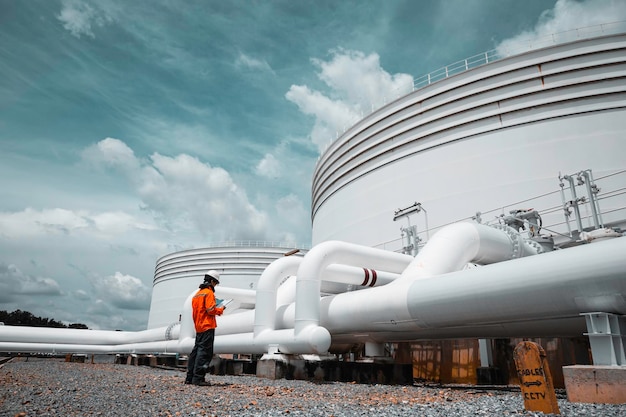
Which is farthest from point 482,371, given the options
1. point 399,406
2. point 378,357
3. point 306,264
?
point 399,406

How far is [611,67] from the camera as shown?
13.9 m

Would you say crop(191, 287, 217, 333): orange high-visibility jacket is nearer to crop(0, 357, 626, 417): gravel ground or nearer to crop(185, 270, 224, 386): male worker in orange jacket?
crop(185, 270, 224, 386): male worker in orange jacket

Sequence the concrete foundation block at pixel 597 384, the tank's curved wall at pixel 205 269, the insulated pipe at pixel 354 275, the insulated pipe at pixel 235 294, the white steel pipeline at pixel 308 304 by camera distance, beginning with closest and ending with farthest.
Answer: the concrete foundation block at pixel 597 384, the white steel pipeline at pixel 308 304, the insulated pipe at pixel 354 275, the insulated pipe at pixel 235 294, the tank's curved wall at pixel 205 269

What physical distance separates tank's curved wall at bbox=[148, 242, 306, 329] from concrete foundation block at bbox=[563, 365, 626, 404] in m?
29.0

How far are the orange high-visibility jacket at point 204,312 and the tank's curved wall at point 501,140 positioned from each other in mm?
10443

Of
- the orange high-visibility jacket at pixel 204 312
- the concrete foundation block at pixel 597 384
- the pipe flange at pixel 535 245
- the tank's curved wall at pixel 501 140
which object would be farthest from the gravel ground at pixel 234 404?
the tank's curved wall at pixel 501 140

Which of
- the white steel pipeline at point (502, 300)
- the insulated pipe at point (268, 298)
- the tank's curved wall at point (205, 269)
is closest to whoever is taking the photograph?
the white steel pipeline at point (502, 300)

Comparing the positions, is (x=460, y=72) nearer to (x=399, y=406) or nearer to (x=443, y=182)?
(x=443, y=182)

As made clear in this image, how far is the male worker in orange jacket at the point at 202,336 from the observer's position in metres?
5.95

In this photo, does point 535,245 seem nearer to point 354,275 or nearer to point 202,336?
point 354,275

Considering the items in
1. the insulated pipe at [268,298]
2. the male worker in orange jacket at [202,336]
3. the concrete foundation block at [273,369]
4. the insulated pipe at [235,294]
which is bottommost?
the concrete foundation block at [273,369]

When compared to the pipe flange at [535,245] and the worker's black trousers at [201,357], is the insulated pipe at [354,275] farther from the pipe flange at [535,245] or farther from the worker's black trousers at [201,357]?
the worker's black trousers at [201,357]

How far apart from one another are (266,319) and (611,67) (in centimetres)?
1409

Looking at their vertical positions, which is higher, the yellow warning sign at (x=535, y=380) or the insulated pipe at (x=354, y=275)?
the insulated pipe at (x=354, y=275)
